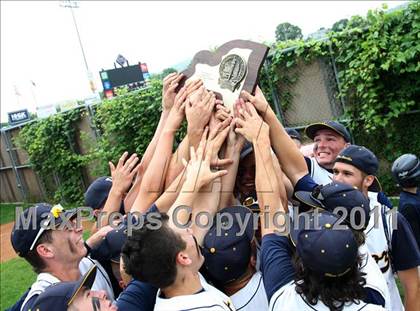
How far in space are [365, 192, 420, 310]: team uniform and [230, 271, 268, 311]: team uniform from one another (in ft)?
2.29

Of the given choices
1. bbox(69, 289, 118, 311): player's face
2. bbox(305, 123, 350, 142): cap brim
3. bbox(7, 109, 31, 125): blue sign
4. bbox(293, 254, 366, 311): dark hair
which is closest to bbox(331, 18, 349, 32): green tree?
bbox(305, 123, 350, 142): cap brim

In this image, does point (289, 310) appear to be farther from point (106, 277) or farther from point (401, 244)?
point (106, 277)

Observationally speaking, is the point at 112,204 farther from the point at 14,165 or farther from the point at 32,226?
the point at 14,165

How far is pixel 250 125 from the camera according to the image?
2.06 metres

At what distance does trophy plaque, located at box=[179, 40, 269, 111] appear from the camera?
2.12m

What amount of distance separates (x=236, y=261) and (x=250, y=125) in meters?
0.63

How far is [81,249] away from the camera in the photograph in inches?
97.2

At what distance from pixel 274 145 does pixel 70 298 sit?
1.20 m

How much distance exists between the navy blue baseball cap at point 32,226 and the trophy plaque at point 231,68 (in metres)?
1.12

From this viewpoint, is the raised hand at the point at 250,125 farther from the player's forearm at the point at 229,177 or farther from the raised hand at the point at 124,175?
the raised hand at the point at 124,175

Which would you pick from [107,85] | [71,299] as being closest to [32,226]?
[71,299]

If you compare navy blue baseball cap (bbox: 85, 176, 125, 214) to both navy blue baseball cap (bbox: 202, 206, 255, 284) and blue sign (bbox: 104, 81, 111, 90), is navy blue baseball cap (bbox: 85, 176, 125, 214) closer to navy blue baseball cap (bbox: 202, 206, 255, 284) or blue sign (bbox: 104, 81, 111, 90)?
navy blue baseball cap (bbox: 202, 206, 255, 284)

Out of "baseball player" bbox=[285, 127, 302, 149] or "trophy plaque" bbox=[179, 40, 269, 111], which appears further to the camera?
"baseball player" bbox=[285, 127, 302, 149]

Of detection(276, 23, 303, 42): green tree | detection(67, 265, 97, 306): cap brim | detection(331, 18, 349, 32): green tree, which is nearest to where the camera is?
detection(67, 265, 97, 306): cap brim
